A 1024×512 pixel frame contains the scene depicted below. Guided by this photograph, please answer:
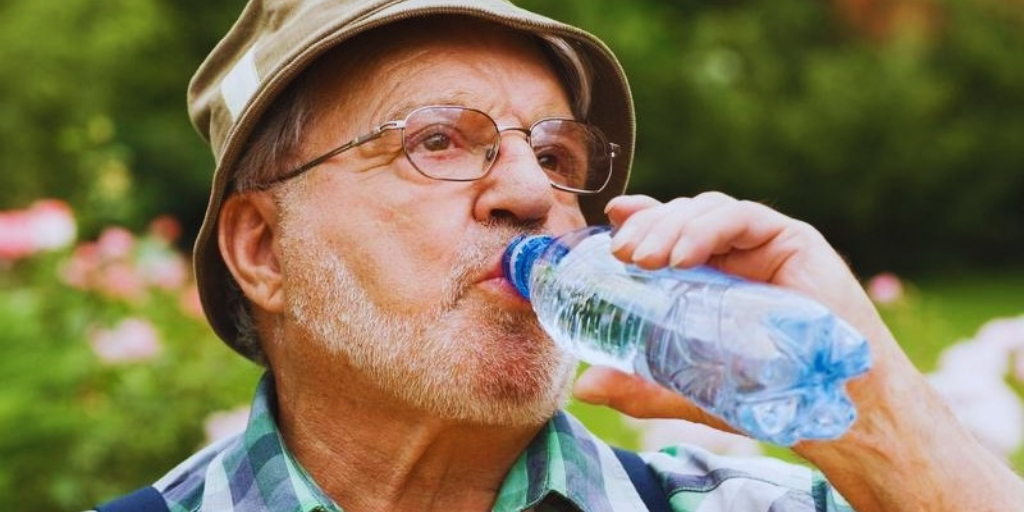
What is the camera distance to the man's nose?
2270 mm

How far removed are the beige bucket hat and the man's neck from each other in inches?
16.7

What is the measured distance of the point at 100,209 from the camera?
576 centimetres

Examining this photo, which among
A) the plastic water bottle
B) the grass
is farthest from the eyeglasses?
the grass

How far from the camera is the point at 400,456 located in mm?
2373

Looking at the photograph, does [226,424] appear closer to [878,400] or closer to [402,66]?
[402,66]

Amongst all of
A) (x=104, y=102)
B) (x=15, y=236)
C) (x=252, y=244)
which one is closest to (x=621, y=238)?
(x=252, y=244)

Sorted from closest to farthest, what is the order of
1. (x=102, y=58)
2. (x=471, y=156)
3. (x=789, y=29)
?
(x=471, y=156), (x=102, y=58), (x=789, y=29)

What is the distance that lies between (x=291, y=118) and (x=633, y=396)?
2.83 feet

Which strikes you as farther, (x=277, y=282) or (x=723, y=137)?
(x=723, y=137)

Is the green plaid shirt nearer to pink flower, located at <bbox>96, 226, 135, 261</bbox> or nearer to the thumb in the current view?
the thumb

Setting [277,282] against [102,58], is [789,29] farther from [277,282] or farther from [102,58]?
[277,282]

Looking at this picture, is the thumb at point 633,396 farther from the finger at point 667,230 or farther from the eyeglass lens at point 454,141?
the eyeglass lens at point 454,141

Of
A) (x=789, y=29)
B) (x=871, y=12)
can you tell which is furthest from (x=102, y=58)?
(x=871, y=12)

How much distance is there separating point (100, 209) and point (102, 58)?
8.22 meters
